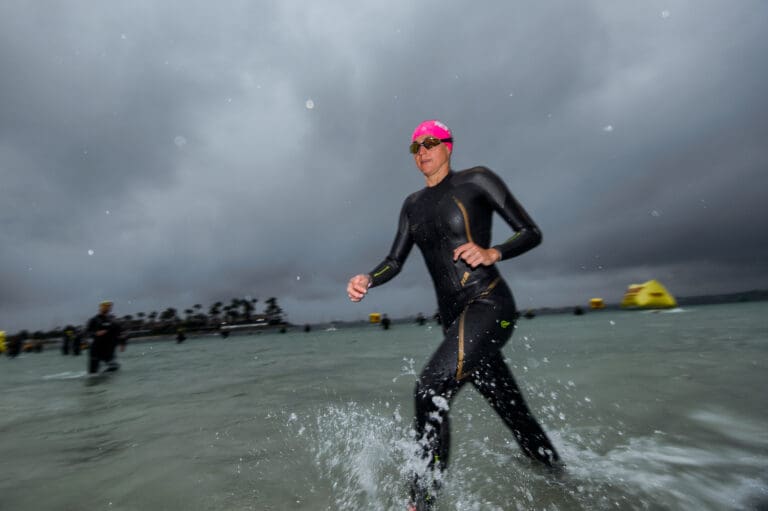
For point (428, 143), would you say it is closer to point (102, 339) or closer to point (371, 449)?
point (371, 449)

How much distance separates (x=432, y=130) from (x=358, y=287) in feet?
4.20

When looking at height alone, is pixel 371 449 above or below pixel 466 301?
below

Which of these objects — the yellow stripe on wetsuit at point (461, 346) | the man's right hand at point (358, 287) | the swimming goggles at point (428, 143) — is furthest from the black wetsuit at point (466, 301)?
the swimming goggles at point (428, 143)

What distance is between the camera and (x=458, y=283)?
8.51 feet

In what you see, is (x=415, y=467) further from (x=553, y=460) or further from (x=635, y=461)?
(x=635, y=461)

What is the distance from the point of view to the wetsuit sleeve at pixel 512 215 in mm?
2477

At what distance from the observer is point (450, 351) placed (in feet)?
7.55

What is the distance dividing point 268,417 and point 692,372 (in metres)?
8.13

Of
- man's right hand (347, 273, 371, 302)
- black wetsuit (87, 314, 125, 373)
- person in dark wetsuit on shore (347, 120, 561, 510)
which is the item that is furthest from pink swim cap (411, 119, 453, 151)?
black wetsuit (87, 314, 125, 373)

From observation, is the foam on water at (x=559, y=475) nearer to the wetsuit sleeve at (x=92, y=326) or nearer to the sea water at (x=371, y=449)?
the sea water at (x=371, y=449)

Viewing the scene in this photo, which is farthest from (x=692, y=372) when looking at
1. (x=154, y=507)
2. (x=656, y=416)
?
(x=154, y=507)

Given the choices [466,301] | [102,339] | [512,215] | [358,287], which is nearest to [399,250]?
[358,287]

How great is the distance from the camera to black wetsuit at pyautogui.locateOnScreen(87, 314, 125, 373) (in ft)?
39.7

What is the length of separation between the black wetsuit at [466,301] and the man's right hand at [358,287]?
131mm
